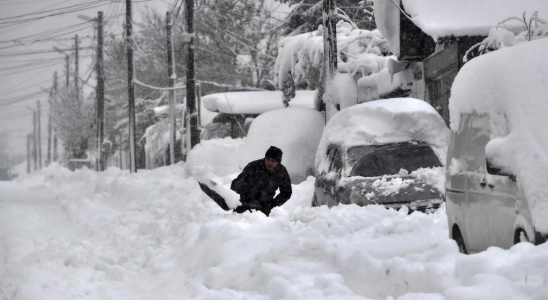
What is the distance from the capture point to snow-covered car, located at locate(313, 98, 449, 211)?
8.44 metres

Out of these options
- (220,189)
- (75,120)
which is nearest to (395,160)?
(220,189)

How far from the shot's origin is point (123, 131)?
49.9 meters

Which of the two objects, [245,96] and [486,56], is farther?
[245,96]

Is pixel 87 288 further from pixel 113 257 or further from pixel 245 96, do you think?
pixel 245 96

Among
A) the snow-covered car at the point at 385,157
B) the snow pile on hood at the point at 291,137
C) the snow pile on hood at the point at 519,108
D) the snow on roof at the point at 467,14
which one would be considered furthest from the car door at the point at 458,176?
the snow pile on hood at the point at 291,137

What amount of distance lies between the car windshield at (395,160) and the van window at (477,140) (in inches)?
145

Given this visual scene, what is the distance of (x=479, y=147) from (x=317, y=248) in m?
1.64

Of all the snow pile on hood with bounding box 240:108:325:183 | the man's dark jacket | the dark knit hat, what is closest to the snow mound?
the man's dark jacket

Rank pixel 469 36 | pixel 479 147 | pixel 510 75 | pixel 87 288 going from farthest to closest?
pixel 469 36
pixel 87 288
pixel 479 147
pixel 510 75

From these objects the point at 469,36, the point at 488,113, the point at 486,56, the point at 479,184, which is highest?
the point at 469,36

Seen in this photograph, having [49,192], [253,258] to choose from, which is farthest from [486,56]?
[49,192]

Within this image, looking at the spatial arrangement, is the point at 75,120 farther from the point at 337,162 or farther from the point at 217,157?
the point at 337,162

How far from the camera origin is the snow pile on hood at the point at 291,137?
614 inches

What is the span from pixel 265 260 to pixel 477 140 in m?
1.96
